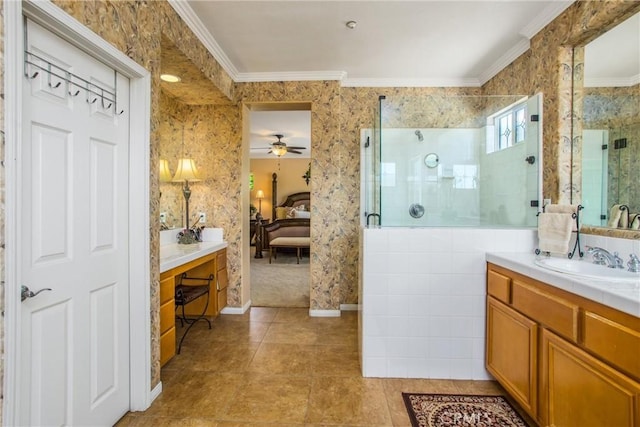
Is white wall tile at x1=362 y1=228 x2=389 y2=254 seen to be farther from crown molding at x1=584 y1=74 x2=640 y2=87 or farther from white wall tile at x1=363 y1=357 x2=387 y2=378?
crown molding at x1=584 y1=74 x2=640 y2=87

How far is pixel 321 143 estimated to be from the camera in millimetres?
3635

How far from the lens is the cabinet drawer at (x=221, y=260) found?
11.3 feet

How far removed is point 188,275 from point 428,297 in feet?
7.96

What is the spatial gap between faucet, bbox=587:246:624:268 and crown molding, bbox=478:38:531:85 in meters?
1.90

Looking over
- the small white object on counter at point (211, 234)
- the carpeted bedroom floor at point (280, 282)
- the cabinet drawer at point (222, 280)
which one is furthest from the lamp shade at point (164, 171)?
the carpeted bedroom floor at point (280, 282)

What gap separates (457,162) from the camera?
313cm

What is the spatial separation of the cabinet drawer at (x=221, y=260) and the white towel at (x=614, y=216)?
3.23 metres

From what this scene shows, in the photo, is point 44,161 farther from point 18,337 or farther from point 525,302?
point 525,302

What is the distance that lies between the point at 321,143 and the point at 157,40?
1.91 metres

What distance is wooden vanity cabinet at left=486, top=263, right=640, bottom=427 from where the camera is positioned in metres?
1.22

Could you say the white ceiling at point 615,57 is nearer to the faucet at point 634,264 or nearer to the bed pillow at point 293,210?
the faucet at point 634,264

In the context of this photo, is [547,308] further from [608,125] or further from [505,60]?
[505,60]

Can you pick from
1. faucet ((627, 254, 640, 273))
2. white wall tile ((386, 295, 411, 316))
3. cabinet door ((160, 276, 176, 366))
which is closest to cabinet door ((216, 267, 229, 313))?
cabinet door ((160, 276, 176, 366))

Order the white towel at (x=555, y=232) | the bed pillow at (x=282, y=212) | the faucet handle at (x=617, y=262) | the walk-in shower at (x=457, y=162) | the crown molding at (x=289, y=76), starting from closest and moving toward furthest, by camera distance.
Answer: the faucet handle at (x=617, y=262) < the white towel at (x=555, y=232) < the walk-in shower at (x=457, y=162) < the crown molding at (x=289, y=76) < the bed pillow at (x=282, y=212)
